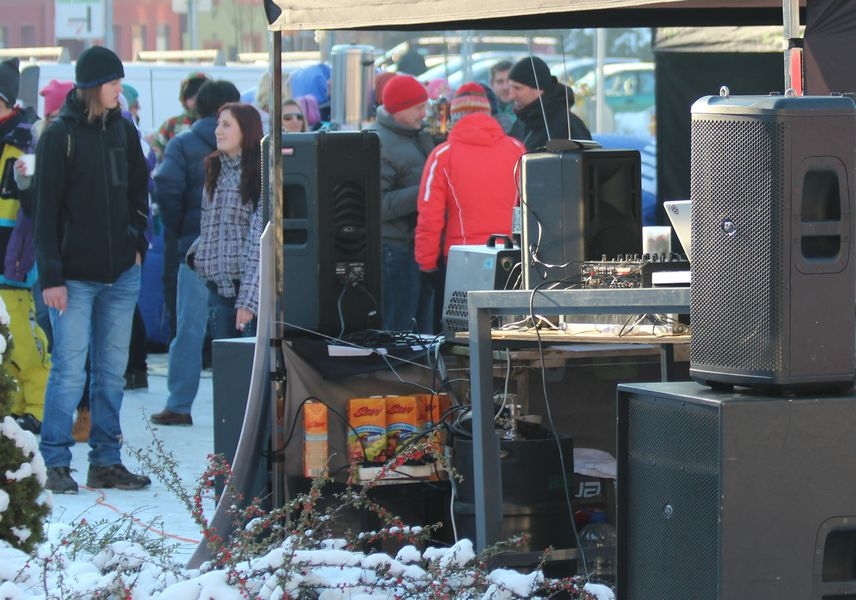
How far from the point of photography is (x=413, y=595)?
128 inches

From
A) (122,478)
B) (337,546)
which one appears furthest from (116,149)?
(337,546)

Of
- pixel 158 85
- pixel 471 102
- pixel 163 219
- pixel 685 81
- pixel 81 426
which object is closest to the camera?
pixel 81 426

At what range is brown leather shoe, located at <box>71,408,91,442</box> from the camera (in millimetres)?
7262

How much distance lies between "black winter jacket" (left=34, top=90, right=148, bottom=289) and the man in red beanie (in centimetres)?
186

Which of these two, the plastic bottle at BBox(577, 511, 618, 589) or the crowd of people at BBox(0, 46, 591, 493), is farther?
the crowd of people at BBox(0, 46, 591, 493)

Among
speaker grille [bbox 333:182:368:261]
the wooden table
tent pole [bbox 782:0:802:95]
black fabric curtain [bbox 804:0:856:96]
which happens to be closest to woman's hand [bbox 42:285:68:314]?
speaker grille [bbox 333:182:368:261]

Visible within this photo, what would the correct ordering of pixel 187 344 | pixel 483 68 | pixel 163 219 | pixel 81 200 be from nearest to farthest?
pixel 81 200 → pixel 187 344 → pixel 163 219 → pixel 483 68

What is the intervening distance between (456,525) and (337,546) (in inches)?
47.8

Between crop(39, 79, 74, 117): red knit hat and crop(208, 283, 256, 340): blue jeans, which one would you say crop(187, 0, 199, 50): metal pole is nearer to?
crop(39, 79, 74, 117): red knit hat

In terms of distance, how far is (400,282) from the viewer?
25.6ft

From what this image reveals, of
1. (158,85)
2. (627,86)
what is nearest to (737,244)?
(158,85)

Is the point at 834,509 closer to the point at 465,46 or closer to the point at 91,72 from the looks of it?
the point at 91,72

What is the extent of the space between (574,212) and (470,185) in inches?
104

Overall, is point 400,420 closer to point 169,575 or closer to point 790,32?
point 169,575
